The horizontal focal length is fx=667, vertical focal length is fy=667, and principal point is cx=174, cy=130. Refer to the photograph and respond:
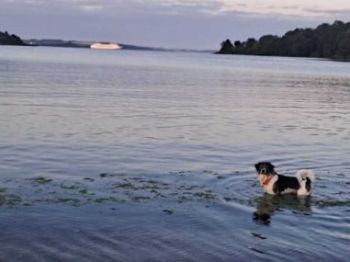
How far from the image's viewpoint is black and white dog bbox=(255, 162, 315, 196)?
1427cm

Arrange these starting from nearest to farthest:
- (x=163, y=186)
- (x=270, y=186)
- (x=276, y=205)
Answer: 1. (x=276, y=205)
2. (x=270, y=186)
3. (x=163, y=186)

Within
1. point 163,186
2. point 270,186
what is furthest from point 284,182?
point 163,186

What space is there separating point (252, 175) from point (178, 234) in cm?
613

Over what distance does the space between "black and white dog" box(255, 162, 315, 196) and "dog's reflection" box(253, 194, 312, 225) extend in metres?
0.12

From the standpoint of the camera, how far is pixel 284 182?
14.4 meters

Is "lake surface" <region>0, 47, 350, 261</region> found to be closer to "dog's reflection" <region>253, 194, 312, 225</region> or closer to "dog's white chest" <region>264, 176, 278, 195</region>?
"dog's reflection" <region>253, 194, 312, 225</region>

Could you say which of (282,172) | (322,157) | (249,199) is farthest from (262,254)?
(322,157)

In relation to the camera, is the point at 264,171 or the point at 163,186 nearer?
the point at 264,171

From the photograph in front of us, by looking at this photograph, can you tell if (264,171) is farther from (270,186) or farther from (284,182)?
(284,182)

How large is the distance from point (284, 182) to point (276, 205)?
88 centimetres

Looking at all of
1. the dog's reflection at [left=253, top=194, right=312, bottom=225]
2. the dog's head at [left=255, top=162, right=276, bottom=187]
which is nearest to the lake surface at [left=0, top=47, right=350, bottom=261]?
the dog's reflection at [left=253, top=194, right=312, bottom=225]

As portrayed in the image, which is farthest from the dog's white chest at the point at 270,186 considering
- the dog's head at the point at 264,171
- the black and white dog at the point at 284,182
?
the dog's head at the point at 264,171

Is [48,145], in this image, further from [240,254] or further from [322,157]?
[240,254]

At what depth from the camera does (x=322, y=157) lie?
20.5 metres
